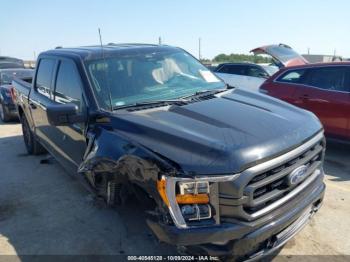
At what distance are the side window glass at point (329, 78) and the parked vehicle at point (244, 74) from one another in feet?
16.3

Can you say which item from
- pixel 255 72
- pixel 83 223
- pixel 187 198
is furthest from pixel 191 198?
pixel 255 72

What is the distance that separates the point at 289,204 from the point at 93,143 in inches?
69.9

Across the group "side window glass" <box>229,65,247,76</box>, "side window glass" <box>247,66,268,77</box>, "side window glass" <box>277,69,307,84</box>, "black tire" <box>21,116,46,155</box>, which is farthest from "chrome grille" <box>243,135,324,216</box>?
"side window glass" <box>229,65,247,76</box>

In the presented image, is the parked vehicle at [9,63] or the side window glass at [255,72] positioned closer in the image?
the side window glass at [255,72]

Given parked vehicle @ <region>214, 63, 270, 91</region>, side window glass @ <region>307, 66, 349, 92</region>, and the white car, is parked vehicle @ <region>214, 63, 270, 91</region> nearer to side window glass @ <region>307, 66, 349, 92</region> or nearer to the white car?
the white car

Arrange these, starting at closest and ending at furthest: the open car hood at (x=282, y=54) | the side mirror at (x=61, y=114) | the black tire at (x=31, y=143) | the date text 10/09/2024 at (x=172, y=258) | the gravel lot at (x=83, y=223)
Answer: the date text 10/09/2024 at (x=172, y=258), the side mirror at (x=61, y=114), the gravel lot at (x=83, y=223), the black tire at (x=31, y=143), the open car hood at (x=282, y=54)

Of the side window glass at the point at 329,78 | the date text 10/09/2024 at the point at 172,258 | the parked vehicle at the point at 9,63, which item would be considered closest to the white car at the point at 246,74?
the side window glass at the point at 329,78

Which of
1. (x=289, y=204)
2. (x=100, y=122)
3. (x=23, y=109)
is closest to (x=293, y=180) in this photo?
(x=289, y=204)

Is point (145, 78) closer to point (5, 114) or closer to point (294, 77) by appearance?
point (294, 77)

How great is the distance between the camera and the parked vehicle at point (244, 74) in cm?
1186

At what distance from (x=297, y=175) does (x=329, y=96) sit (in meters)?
3.78

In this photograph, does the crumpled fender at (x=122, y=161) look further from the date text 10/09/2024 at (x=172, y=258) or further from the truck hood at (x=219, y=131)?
the date text 10/09/2024 at (x=172, y=258)

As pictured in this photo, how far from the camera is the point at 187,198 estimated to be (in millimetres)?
2490

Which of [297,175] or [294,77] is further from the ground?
[294,77]
